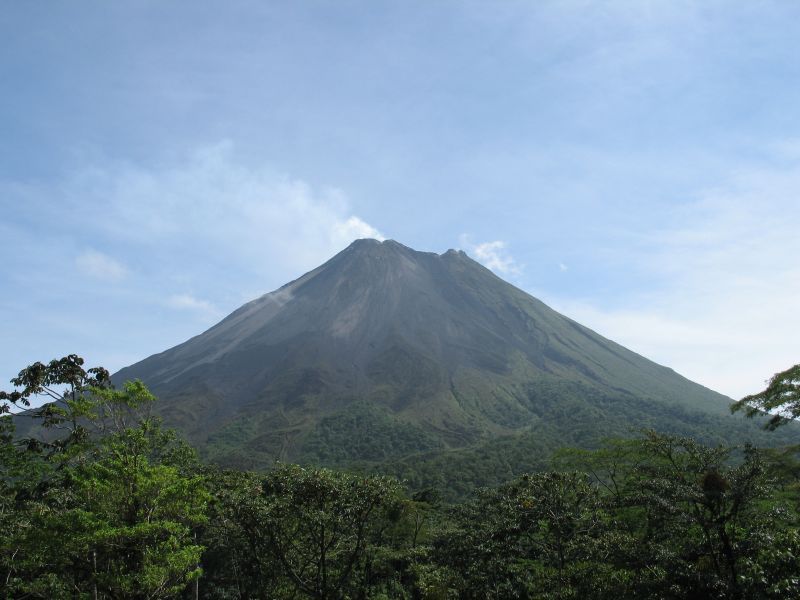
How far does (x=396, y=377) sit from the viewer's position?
13938cm

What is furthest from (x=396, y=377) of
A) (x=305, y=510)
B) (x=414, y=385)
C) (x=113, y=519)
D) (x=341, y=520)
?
(x=113, y=519)

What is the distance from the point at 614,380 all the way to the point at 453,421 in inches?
2103

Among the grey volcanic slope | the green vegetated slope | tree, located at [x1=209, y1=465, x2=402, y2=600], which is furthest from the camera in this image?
the grey volcanic slope

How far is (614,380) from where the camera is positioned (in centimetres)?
14350

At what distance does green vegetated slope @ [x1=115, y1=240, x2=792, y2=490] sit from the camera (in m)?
99.8

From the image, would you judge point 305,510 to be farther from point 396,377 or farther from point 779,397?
point 396,377

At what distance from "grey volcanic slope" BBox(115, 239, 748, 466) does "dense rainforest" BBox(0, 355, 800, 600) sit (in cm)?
7368

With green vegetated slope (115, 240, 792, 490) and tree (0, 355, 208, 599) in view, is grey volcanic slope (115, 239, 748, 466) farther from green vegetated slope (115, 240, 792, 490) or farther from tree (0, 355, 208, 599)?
tree (0, 355, 208, 599)

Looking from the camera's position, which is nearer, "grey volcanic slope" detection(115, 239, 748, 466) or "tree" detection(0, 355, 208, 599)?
"tree" detection(0, 355, 208, 599)

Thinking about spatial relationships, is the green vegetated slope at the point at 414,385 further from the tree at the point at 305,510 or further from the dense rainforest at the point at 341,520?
the tree at the point at 305,510

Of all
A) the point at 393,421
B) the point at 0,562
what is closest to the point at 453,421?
the point at 393,421

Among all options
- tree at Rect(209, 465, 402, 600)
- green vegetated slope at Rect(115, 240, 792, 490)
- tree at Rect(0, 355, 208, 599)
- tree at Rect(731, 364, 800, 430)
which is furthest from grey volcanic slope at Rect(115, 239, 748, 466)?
tree at Rect(731, 364, 800, 430)

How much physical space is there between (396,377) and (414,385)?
677cm

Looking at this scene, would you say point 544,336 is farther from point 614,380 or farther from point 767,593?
point 767,593
